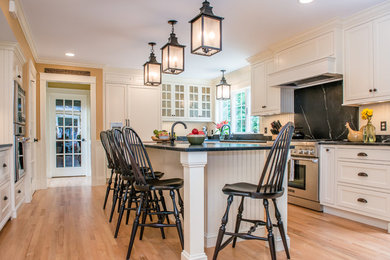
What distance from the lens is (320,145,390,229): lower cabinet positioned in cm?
286

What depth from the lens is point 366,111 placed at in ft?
10.6

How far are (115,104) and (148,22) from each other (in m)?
2.70

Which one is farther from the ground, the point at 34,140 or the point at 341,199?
the point at 34,140

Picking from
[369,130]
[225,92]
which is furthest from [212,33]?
[225,92]

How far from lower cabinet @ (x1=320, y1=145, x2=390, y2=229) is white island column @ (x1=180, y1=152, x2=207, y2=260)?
2014 millimetres

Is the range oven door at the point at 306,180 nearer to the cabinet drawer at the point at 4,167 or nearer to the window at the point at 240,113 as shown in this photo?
the window at the point at 240,113

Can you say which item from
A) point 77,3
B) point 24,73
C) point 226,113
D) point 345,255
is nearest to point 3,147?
point 77,3

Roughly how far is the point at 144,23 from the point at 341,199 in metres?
3.20

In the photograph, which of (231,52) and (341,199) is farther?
(231,52)

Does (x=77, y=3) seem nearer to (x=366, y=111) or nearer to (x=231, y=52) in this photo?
(x=231, y=52)

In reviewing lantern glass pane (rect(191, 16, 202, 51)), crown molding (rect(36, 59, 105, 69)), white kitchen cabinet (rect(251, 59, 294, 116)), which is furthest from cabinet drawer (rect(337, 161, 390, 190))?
crown molding (rect(36, 59, 105, 69))

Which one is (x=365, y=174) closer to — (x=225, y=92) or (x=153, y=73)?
(x=153, y=73)

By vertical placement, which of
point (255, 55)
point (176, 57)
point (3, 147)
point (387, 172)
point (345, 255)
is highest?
point (255, 55)

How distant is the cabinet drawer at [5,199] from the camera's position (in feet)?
9.13
